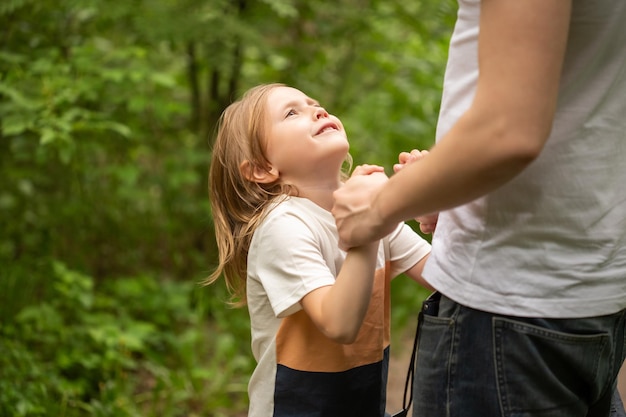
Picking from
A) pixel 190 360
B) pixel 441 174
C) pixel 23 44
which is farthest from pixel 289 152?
pixel 23 44

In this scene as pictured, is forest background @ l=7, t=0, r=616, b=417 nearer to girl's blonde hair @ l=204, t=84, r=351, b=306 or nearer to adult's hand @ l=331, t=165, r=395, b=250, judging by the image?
girl's blonde hair @ l=204, t=84, r=351, b=306

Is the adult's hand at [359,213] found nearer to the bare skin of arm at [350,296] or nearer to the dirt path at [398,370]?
the bare skin of arm at [350,296]

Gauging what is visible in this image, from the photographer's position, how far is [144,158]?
4.73m

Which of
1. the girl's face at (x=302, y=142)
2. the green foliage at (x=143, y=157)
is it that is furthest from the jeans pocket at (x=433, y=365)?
the green foliage at (x=143, y=157)

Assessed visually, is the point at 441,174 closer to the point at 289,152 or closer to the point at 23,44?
the point at 289,152

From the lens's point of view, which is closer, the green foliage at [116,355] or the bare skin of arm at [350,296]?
→ the bare skin of arm at [350,296]

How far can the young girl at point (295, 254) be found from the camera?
158 cm

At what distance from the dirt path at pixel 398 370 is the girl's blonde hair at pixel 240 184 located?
209 centimetres

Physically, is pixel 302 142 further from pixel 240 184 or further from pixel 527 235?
pixel 527 235

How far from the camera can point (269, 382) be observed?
1.68m

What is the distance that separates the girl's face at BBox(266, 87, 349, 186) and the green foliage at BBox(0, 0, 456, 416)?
1.67 m

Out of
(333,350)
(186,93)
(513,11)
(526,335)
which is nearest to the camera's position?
(513,11)

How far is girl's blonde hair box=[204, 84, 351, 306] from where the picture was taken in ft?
5.79

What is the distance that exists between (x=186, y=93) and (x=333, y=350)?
3545 mm
